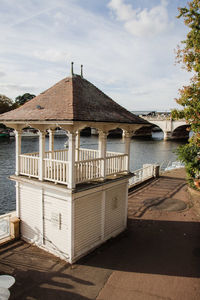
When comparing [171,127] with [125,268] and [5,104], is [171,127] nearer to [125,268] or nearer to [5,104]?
[5,104]

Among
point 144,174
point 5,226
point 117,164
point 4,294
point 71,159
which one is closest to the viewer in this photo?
point 4,294

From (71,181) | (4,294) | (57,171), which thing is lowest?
(4,294)

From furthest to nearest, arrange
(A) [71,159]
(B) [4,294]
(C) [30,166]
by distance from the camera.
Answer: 1. (C) [30,166]
2. (A) [71,159]
3. (B) [4,294]

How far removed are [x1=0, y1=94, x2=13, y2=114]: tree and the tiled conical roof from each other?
9211 centimetres

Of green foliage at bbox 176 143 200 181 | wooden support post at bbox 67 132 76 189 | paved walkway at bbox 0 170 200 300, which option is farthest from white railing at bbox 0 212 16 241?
green foliage at bbox 176 143 200 181

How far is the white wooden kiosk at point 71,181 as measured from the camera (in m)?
9.19

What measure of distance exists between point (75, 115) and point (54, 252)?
19.8 ft

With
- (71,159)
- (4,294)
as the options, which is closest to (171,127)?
(71,159)

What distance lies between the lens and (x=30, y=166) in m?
10.7

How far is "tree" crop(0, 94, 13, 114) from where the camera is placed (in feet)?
312

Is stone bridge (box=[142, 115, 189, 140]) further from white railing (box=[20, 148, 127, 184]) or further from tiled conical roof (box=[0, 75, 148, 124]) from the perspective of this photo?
tiled conical roof (box=[0, 75, 148, 124])

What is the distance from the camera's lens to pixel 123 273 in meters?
9.05

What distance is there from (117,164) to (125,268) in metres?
4.68

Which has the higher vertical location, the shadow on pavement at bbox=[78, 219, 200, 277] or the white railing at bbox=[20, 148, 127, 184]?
the white railing at bbox=[20, 148, 127, 184]
